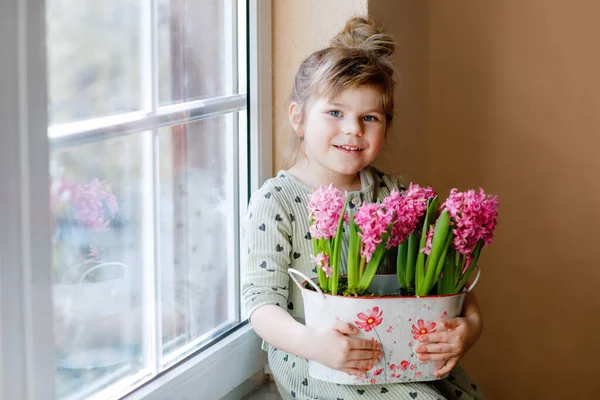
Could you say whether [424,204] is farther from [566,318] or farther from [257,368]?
[566,318]

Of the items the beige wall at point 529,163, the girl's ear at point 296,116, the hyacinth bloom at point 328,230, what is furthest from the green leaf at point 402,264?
the beige wall at point 529,163

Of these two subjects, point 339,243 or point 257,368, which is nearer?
point 339,243

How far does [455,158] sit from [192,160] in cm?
97

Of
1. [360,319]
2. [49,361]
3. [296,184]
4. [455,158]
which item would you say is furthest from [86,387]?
[455,158]

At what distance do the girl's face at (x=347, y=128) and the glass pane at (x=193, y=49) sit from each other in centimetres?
20

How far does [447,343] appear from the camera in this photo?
1.22 meters

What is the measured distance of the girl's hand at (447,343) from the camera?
3.93 feet

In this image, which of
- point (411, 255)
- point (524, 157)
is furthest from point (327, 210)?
point (524, 157)

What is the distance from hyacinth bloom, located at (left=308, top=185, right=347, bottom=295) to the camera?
3.81ft

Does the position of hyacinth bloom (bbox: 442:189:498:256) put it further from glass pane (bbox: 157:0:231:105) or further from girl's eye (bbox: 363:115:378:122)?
glass pane (bbox: 157:0:231:105)

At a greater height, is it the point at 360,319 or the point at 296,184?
the point at 296,184

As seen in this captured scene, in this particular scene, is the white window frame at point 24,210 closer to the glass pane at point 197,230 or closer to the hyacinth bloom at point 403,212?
the glass pane at point 197,230

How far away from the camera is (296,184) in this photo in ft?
4.73

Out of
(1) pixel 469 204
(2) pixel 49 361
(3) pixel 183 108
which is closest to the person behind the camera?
(2) pixel 49 361
